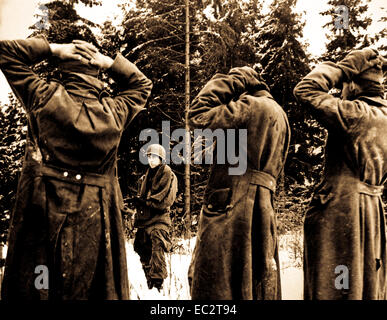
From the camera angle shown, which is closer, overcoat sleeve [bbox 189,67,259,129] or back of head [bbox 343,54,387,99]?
overcoat sleeve [bbox 189,67,259,129]

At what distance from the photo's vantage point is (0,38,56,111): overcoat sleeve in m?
3.59

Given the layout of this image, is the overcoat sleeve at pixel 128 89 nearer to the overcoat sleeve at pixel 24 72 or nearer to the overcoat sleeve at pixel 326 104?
the overcoat sleeve at pixel 24 72

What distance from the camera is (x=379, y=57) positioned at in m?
5.04

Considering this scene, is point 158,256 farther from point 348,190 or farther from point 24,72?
point 24,72

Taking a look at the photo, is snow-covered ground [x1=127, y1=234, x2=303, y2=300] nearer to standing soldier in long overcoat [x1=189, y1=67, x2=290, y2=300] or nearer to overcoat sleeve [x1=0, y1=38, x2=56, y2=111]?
standing soldier in long overcoat [x1=189, y1=67, x2=290, y2=300]

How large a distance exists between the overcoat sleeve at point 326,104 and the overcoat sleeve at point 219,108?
529 millimetres

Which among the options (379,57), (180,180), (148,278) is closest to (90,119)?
(379,57)

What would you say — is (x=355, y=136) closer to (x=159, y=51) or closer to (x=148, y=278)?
(x=148, y=278)


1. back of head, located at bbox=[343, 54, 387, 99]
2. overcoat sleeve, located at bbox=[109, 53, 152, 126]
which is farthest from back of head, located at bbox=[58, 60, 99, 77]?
back of head, located at bbox=[343, 54, 387, 99]

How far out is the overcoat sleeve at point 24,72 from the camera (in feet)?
11.8
